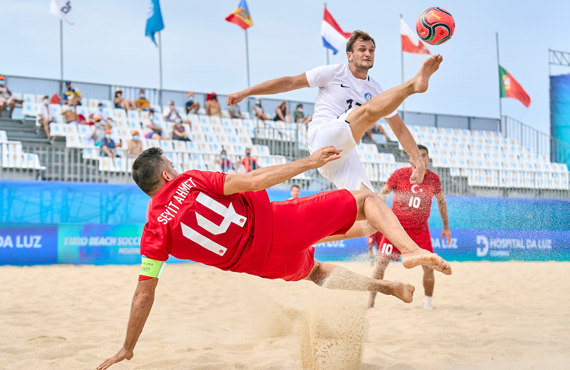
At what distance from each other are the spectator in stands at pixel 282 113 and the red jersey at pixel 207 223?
12306mm

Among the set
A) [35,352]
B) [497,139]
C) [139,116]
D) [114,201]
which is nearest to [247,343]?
[35,352]

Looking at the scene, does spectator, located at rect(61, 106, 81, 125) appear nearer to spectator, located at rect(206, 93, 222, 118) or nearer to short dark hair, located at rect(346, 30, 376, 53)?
spectator, located at rect(206, 93, 222, 118)

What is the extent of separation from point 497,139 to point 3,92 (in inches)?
625

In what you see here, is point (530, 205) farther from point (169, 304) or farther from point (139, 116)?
point (139, 116)

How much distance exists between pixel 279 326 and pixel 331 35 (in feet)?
44.9

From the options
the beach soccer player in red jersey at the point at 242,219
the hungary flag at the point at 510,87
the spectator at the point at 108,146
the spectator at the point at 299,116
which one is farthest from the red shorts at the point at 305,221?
the hungary flag at the point at 510,87

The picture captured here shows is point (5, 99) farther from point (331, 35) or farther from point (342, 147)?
point (342, 147)

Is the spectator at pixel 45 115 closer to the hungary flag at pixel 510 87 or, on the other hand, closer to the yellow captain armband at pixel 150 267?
the yellow captain armband at pixel 150 267

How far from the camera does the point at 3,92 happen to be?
1308 cm

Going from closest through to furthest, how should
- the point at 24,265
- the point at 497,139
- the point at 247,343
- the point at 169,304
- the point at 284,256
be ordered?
the point at 284,256 < the point at 247,343 < the point at 169,304 < the point at 24,265 < the point at 497,139

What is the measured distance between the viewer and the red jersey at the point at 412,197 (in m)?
A: 5.70

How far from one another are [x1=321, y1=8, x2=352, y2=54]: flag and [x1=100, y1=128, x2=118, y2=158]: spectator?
26.3 feet

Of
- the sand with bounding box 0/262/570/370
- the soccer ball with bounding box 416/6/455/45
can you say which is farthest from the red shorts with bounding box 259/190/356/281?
the soccer ball with bounding box 416/6/455/45

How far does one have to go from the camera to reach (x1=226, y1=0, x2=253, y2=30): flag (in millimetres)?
16859
